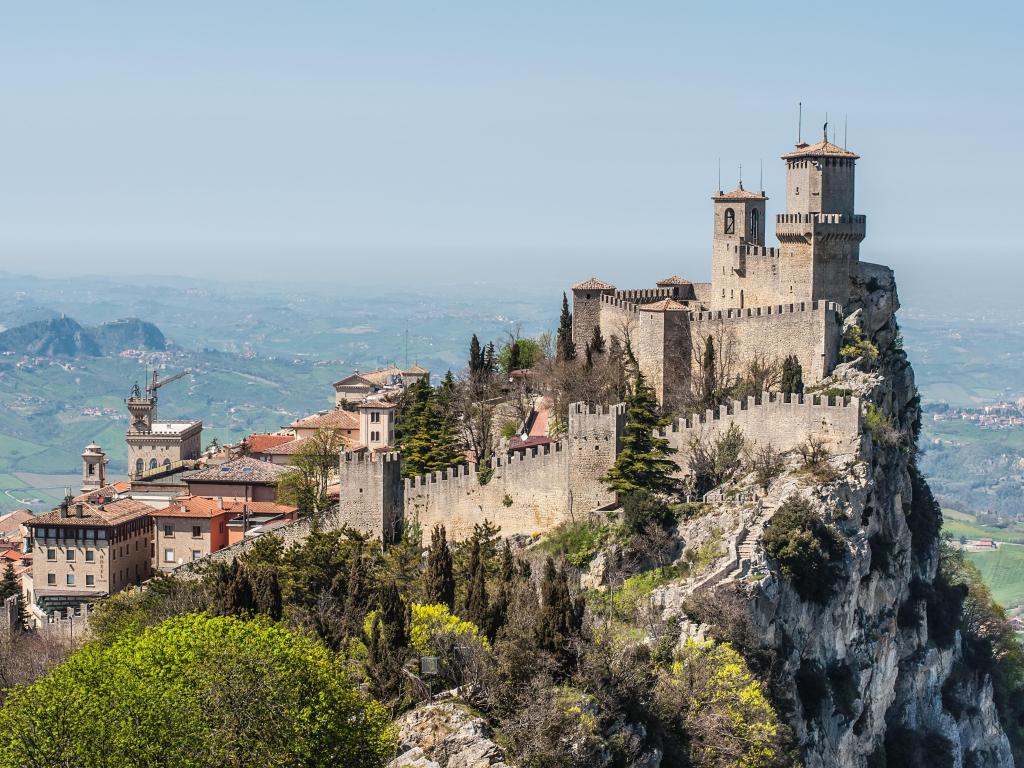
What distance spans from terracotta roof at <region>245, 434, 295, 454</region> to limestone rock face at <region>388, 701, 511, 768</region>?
3493 cm

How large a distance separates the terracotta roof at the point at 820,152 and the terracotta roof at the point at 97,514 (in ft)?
91.5

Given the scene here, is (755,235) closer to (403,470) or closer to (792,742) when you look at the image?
(403,470)

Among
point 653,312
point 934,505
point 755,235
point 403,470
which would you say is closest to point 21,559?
point 403,470

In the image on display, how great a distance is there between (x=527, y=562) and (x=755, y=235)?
22.9 meters

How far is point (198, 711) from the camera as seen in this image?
36812 millimetres

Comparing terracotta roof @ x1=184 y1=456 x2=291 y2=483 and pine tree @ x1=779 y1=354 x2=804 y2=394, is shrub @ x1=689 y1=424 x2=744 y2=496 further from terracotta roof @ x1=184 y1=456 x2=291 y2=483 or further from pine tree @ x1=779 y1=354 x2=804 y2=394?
terracotta roof @ x1=184 y1=456 x2=291 y2=483

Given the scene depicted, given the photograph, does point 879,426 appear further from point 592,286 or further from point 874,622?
point 592,286

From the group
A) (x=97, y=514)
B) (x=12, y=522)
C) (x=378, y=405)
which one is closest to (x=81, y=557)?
(x=97, y=514)

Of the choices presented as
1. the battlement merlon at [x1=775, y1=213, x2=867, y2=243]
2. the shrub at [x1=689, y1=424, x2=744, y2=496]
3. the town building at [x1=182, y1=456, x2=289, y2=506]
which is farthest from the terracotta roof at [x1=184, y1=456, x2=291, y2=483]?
the battlement merlon at [x1=775, y1=213, x2=867, y2=243]

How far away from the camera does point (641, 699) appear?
1761 inches

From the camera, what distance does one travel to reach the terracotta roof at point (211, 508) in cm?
6500

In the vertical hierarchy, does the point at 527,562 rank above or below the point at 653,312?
below

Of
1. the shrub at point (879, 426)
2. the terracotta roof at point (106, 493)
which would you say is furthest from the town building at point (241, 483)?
the shrub at point (879, 426)

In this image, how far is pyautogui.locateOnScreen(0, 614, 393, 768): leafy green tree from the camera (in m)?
35.8
